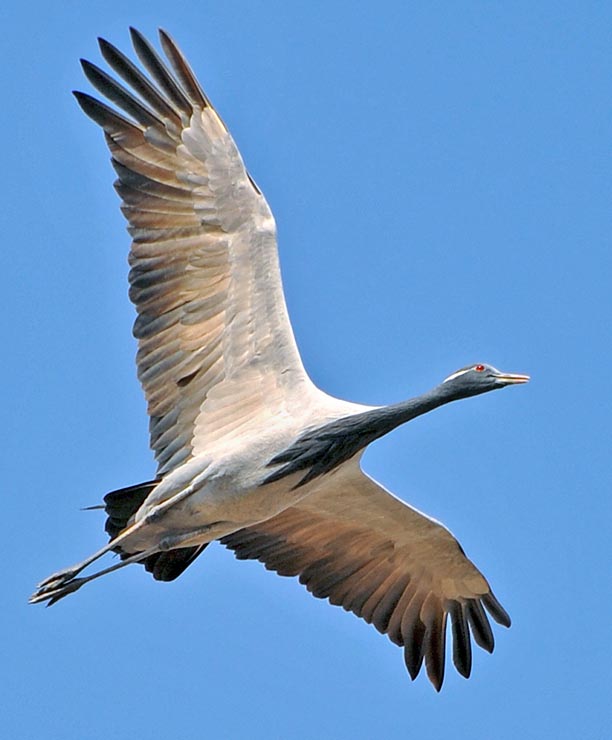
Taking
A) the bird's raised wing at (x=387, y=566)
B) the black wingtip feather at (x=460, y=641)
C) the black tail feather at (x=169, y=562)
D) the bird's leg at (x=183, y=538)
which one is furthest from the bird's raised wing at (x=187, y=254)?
the black wingtip feather at (x=460, y=641)

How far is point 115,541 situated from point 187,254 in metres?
2.45

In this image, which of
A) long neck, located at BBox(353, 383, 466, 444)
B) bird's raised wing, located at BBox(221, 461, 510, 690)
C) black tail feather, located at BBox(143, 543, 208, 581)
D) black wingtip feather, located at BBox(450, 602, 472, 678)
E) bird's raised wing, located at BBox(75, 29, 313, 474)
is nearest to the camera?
long neck, located at BBox(353, 383, 466, 444)

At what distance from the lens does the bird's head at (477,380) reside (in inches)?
565

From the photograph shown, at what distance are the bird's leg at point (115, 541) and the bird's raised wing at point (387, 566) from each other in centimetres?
136

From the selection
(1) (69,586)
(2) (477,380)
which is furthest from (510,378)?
(1) (69,586)

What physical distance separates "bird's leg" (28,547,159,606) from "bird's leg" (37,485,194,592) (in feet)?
0.05

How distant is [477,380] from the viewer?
14.4 meters

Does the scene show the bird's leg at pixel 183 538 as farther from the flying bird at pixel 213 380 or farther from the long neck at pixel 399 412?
the long neck at pixel 399 412

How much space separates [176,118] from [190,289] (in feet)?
4.81

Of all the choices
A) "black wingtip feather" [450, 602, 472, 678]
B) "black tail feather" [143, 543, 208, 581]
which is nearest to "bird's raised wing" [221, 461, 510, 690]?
"black wingtip feather" [450, 602, 472, 678]

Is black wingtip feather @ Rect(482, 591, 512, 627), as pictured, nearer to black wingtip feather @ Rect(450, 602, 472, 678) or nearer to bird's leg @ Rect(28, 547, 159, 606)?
black wingtip feather @ Rect(450, 602, 472, 678)

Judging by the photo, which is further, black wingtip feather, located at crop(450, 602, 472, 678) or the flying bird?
black wingtip feather, located at crop(450, 602, 472, 678)

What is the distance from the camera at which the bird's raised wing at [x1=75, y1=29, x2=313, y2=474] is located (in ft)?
48.4

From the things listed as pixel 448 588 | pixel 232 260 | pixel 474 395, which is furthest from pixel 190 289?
pixel 448 588
